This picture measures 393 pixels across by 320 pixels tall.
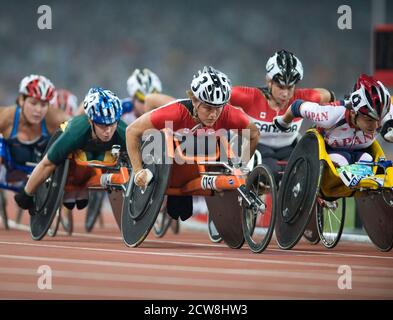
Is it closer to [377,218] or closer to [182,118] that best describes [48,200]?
[182,118]

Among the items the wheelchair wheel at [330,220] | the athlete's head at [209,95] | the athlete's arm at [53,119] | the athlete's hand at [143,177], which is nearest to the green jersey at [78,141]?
the athlete's hand at [143,177]

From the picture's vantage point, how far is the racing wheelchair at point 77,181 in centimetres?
1235

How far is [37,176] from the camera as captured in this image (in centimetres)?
1248

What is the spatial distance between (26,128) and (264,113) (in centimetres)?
388

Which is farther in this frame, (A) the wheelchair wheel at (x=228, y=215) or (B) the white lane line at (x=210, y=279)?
(A) the wheelchair wheel at (x=228, y=215)

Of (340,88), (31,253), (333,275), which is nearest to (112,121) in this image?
(31,253)

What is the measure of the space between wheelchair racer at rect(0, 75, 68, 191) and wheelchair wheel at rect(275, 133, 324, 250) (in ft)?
15.7

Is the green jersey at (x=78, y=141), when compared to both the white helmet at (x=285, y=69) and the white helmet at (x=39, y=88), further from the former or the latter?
the white helmet at (x=39, y=88)

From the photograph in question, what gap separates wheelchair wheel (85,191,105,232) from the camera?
15.8 meters

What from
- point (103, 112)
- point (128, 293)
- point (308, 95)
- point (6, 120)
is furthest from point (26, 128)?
point (128, 293)

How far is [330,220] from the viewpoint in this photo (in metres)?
11.9

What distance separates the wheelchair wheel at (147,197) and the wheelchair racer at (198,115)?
87 mm
